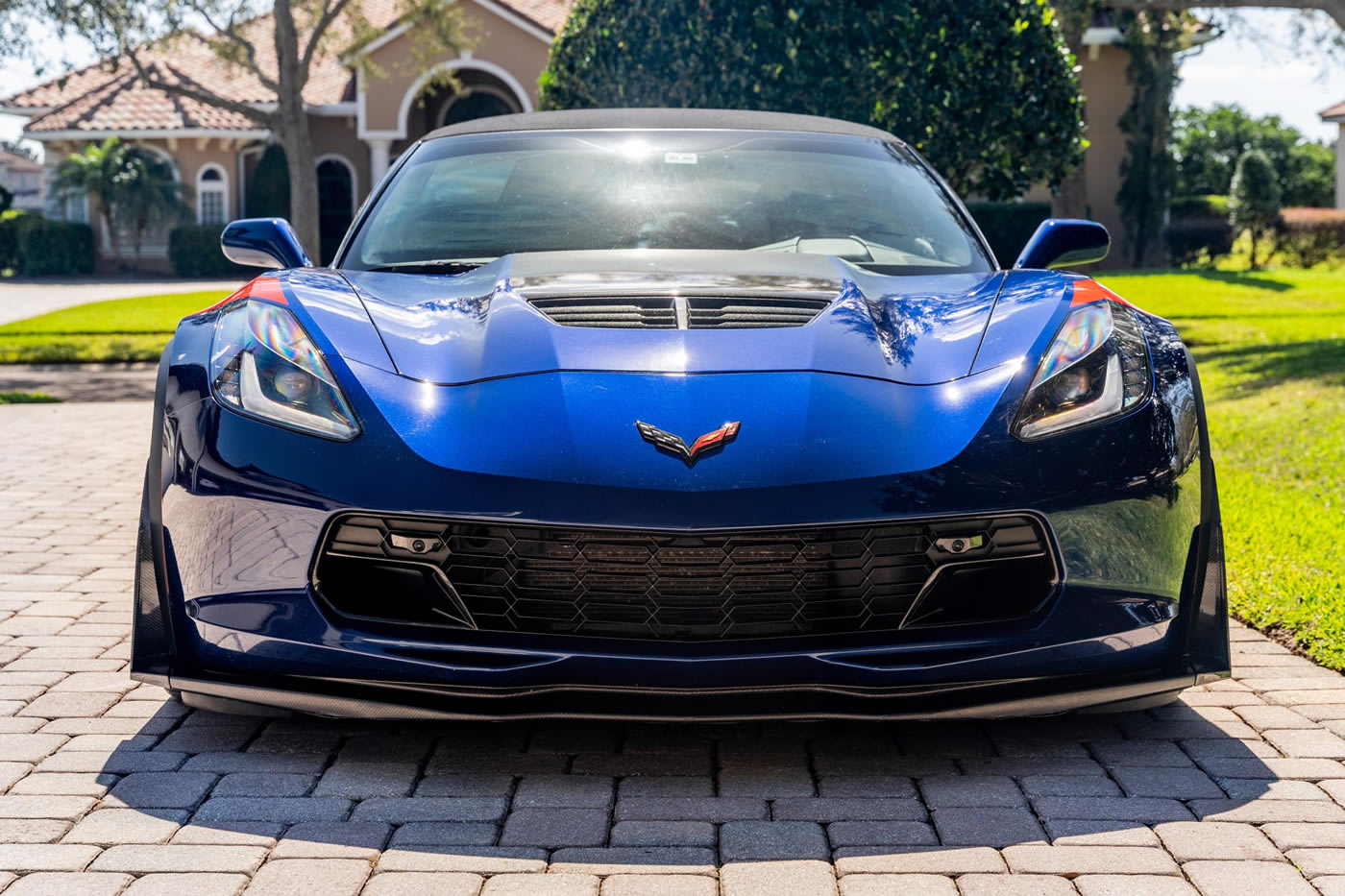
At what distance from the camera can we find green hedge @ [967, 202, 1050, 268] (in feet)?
87.1

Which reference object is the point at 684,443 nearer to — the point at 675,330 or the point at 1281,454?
the point at 675,330

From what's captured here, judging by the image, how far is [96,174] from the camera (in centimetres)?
3222

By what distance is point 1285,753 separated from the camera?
3182mm

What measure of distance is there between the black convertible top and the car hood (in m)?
0.99

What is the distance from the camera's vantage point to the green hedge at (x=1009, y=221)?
26562 mm

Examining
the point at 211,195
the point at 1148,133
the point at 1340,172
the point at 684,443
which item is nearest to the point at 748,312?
the point at 684,443

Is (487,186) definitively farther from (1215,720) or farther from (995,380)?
(1215,720)

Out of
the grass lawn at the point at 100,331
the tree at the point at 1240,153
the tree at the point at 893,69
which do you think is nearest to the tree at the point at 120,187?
the grass lawn at the point at 100,331

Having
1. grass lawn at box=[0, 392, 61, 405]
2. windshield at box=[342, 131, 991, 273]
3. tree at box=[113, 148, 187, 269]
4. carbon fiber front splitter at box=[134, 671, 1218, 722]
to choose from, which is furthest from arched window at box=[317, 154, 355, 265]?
carbon fiber front splitter at box=[134, 671, 1218, 722]

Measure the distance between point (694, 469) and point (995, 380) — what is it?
2.29 ft

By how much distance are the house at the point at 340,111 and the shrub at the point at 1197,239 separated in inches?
106

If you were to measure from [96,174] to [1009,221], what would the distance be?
1962cm

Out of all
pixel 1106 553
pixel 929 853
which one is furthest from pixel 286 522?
pixel 1106 553

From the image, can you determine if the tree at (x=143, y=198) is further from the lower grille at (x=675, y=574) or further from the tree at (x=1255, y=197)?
the lower grille at (x=675, y=574)
